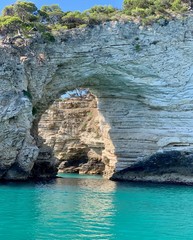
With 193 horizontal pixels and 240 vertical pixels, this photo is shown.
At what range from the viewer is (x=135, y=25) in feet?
104

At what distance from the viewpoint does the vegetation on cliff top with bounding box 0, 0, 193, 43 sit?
3069 centimetres

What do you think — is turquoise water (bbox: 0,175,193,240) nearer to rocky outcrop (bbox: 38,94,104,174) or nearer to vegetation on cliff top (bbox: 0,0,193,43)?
Result: vegetation on cliff top (bbox: 0,0,193,43)

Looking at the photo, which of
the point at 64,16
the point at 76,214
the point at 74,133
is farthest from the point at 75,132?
the point at 76,214

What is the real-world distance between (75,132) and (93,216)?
31903mm

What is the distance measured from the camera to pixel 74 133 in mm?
46469

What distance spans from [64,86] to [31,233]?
21324 millimetres

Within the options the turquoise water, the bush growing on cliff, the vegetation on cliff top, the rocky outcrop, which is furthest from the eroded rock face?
the rocky outcrop

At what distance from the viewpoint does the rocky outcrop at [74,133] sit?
45625 millimetres

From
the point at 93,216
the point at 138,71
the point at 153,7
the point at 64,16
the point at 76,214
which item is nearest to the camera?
the point at 93,216

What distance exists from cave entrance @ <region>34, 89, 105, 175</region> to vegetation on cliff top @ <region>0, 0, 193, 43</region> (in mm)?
12376

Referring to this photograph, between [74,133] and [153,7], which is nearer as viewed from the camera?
[153,7]

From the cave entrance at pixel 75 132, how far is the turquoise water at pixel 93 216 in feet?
79.1

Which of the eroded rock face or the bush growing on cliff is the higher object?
the bush growing on cliff

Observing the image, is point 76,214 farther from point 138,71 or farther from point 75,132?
point 75,132
